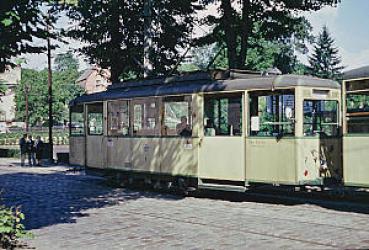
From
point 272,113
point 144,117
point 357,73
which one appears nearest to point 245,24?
point 144,117

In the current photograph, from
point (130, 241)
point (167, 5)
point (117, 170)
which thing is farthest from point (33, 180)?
point (130, 241)

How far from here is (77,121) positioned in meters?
22.3

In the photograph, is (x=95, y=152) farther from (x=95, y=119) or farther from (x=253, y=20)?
(x=253, y=20)

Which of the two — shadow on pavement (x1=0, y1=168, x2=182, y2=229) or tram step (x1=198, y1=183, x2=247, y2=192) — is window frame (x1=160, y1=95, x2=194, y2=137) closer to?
tram step (x1=198, y1=183, x2=247, y2=192)

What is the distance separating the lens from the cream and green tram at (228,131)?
13852mm

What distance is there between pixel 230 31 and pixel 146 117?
6.83m

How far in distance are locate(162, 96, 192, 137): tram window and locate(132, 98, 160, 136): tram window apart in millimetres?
454

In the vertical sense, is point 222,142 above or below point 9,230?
above

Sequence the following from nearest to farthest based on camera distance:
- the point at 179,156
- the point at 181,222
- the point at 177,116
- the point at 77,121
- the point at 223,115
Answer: the point at 181,222
the point at 223,115
the point at 179,156
the point at 177,116
the point at 77,121

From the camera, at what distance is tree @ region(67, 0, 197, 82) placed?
27922 mm

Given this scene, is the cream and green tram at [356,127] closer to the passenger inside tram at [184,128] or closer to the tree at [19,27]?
the passenger inside tram at [184,128]

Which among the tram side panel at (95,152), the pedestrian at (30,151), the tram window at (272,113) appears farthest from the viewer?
the pedestrian at (30,151)

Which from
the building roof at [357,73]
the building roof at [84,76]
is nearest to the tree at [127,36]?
the building roof at [357,73]

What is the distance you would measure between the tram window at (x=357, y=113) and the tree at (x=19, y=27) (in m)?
6.74
